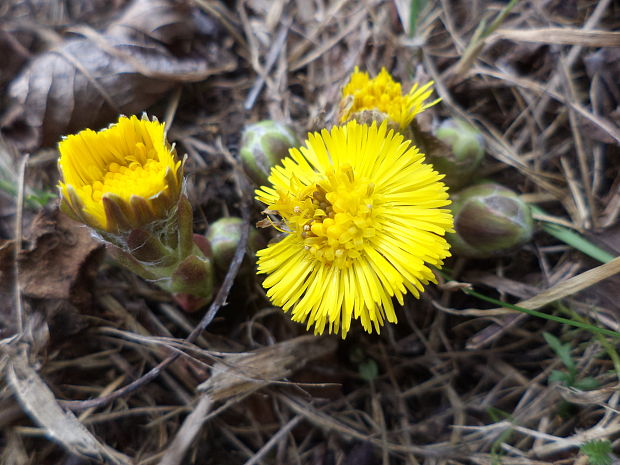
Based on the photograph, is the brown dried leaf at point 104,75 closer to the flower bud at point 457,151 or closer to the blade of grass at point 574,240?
the flower bud at point 457,151

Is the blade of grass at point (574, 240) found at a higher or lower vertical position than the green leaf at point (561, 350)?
higher

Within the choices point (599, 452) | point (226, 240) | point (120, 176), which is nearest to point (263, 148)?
point (226, 240)

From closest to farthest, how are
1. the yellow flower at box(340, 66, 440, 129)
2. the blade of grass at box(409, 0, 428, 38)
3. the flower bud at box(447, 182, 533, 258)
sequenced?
the yellow flower at box(340, 66, 440, 129), the flower bud at box(447, 182, 533, 258), the blade of grass at box(409, 0, 428, 38)

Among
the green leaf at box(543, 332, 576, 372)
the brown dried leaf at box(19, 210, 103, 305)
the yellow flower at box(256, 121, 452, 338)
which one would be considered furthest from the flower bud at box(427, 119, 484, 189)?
the brown dried leaf at box(19, 210, 103, 305)

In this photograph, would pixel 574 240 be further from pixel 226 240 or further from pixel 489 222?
pixel 226 240

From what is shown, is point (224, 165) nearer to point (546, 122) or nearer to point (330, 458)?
point (330, 458)

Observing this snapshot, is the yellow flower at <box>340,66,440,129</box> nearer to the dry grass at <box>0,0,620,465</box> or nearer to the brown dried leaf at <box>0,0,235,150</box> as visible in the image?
the dry grass at <box>0,0,620,465</box>

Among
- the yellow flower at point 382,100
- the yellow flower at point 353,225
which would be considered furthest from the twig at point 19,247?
the yellow flower at point 382,100
